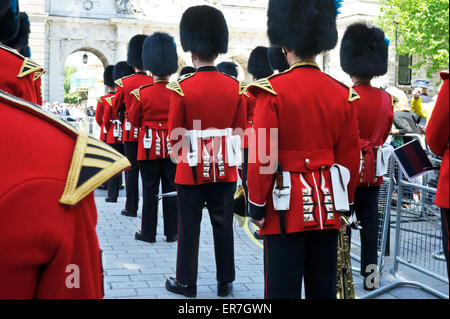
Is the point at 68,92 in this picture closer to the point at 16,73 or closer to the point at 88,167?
the point at 16,73

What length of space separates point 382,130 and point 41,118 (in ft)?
13.0

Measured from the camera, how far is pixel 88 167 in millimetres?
1210

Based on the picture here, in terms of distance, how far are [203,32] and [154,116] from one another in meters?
1.78

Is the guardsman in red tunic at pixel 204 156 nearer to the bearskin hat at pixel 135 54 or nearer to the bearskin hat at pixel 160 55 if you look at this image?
the bearskin hat at pixel 160 55

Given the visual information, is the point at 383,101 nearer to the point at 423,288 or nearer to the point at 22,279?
the point at 423,288

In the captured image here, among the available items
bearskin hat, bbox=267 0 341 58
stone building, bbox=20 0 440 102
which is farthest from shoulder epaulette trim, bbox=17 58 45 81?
stone building, bbox=20 0 440 102

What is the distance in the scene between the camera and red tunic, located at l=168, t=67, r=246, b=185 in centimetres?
434

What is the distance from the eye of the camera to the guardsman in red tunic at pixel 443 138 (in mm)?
2543

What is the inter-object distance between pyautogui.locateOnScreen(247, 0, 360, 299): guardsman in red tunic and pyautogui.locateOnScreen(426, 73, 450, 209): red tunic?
1.61 feet

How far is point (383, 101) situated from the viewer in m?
4.74

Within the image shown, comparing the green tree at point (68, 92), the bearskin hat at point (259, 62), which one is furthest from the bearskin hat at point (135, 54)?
the green tree at point (68, 92)

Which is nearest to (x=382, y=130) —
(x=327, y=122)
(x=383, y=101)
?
(x=383, y=101)

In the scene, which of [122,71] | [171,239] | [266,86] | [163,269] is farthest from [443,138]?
[122,71]

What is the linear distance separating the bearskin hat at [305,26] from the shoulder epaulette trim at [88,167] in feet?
6.53
